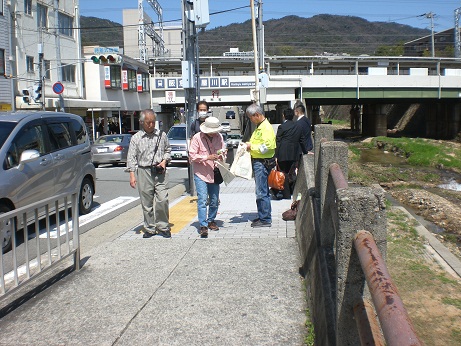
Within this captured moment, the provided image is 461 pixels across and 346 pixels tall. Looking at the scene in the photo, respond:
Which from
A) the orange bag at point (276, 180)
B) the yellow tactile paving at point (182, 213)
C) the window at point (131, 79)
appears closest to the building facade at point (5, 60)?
the window at point (131, 79)

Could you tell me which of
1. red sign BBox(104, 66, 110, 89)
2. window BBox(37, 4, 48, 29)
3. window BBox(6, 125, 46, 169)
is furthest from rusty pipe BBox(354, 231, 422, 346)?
red sign BBox(104, 66, 110, 89)

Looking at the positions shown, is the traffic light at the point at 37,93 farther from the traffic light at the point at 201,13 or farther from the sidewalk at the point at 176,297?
the sidewalk at the point at 176,297

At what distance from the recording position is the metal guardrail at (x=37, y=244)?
4738 mm

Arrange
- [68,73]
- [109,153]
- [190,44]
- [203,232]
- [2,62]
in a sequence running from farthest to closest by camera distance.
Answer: [68,73], [2,62], [109,153], [190,44], [203,232]

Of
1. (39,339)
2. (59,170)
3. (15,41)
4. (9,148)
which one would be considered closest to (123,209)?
(59,170)

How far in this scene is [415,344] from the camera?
1.57 m

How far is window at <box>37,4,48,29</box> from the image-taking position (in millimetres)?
34750

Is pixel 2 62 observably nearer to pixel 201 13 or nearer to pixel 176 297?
pixel 201 13

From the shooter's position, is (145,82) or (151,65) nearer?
(151,65)

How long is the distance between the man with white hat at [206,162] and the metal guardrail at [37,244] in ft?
6.59

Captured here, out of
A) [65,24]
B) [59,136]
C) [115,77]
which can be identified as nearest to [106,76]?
[115,77]

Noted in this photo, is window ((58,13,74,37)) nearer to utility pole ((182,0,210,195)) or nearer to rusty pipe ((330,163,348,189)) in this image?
utility pole ((182,0,210,195))

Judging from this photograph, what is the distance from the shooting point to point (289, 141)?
9.57 m

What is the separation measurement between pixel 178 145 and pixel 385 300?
67.2 feet
